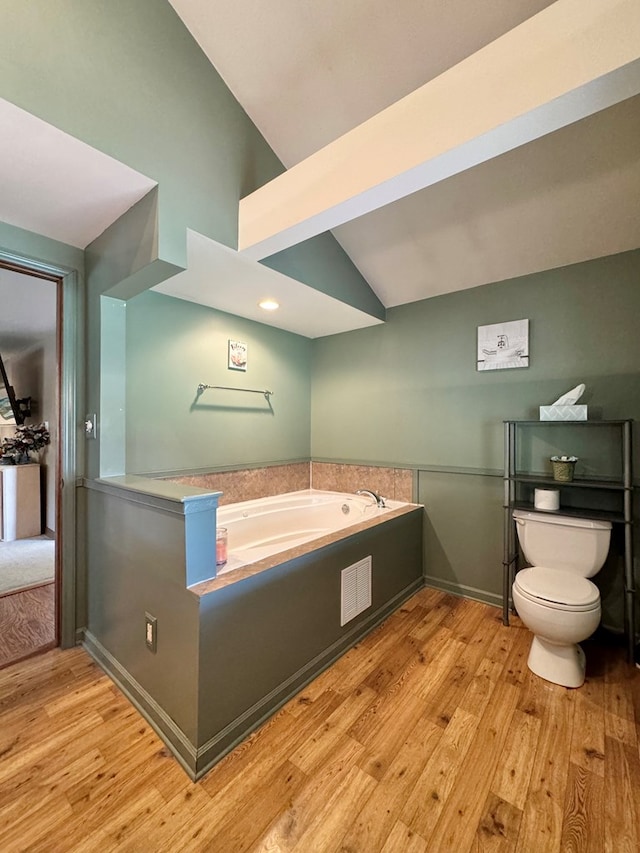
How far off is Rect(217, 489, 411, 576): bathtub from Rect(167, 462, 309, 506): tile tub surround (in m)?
0.06

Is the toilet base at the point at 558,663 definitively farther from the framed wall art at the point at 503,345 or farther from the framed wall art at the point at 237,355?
the framed wall art at the point at 237,355

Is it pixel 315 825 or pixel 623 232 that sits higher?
pixel 623 232

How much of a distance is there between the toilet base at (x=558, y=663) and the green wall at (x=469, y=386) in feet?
1.81

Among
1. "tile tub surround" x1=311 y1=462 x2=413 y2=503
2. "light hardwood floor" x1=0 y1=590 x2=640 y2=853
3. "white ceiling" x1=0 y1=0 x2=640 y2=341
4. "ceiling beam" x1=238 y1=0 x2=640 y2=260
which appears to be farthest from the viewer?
"tile tub surround" x1=311 y1=462 x2=413 y2=503

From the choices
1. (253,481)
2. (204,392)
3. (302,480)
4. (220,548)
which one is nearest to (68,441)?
(204,392)

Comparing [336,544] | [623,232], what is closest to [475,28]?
[623,232]

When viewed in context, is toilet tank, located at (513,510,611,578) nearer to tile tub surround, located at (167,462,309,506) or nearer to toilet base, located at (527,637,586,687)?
toilet base, located at (527,637,586,687)

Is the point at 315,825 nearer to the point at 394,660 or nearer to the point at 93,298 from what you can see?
the point at 394,660

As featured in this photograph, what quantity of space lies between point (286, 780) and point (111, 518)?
1.35m

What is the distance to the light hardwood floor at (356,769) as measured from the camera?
1072mm

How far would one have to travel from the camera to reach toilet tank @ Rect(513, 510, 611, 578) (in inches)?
75.6

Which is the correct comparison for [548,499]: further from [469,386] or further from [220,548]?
[220,548]

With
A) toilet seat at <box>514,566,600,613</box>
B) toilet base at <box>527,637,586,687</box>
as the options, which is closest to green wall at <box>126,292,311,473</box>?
toilet seat at <box>514,566,600,613</box>

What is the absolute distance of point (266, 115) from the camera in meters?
1.89
